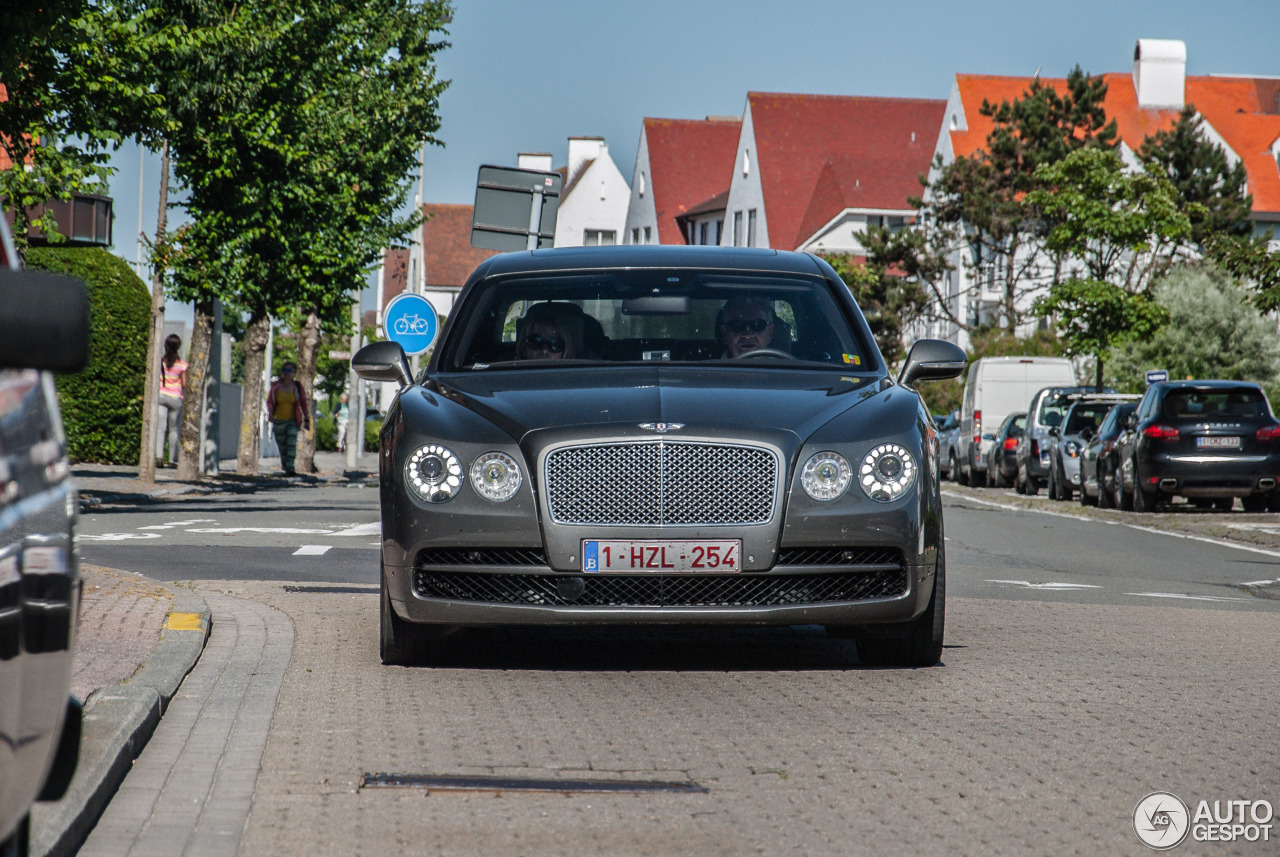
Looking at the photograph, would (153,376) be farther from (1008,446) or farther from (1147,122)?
(1147,122)

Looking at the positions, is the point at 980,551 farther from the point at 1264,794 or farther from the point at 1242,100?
the point at 1242,100

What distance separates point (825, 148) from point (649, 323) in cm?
7499

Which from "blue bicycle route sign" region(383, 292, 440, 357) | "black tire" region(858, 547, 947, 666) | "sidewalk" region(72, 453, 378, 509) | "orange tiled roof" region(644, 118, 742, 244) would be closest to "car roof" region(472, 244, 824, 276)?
"black tire" region(858, 547, 947, 666)

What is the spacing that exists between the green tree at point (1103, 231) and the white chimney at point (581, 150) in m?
68.7

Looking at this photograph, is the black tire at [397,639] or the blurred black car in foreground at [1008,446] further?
the blurred black car in foreground at [1008,446]

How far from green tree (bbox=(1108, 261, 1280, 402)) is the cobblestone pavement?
37.3 m

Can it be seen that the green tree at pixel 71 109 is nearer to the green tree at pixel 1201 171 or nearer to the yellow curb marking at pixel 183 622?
the yellow curb marking at pixel 183 622

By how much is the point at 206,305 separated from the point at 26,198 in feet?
30.8

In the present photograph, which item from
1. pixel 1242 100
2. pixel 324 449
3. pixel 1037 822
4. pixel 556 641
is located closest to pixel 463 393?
pixel 556 641

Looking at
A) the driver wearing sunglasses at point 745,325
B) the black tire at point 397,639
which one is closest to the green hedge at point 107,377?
the driver wearing sunglasses at point 745,325

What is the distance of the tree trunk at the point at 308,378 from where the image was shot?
33.8 m

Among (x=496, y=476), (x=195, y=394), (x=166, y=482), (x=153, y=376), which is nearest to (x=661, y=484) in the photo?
(x=496, y=476)

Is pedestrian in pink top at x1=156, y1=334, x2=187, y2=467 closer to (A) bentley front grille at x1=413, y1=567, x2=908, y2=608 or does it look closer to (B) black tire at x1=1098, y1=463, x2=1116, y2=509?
(B) black tire at x1=1098, y1=463, x2=1116, y2=509

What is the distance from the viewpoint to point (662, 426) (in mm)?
6629
